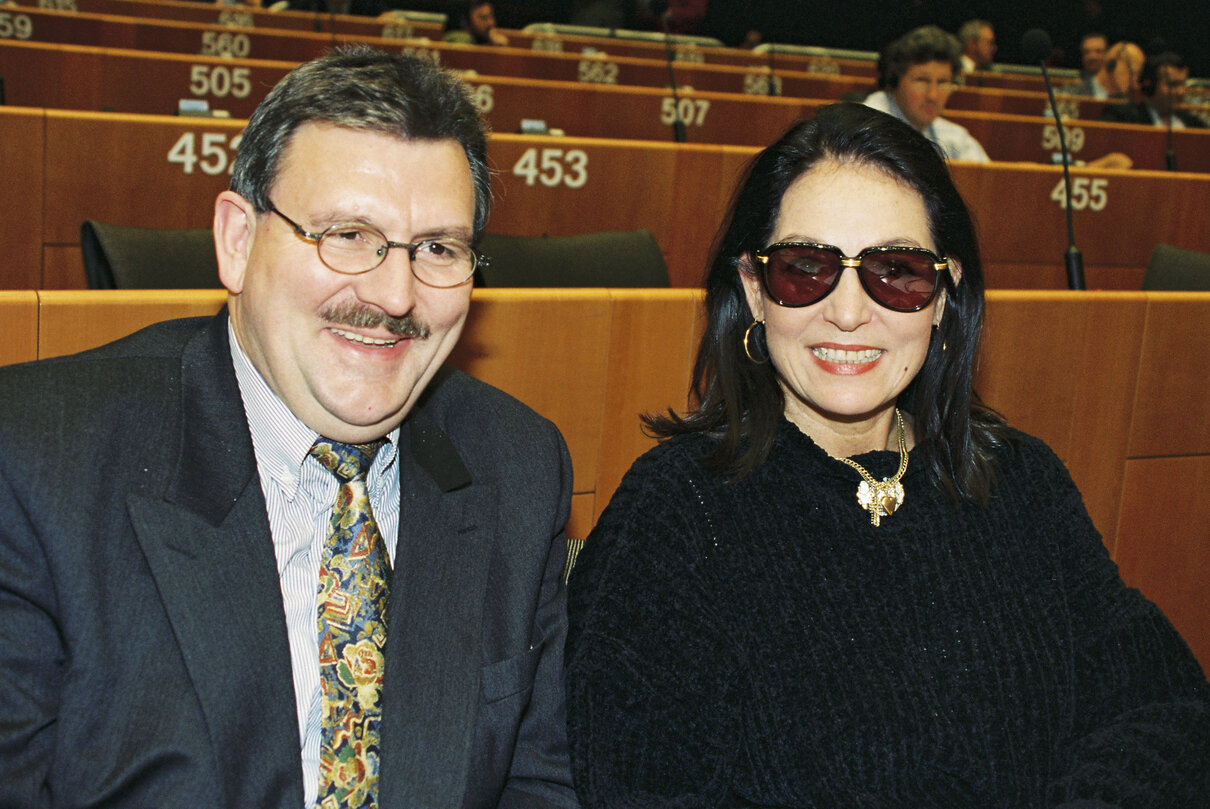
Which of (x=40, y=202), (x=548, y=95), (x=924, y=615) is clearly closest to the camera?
(x=924, y=615)

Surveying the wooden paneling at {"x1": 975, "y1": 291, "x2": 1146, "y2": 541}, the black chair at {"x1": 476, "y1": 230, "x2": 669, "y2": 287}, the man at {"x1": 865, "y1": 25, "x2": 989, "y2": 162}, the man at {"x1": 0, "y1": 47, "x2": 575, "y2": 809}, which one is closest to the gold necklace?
the man at {"x1": 0, "y1": 47, "x2": 575, "y2": 809}

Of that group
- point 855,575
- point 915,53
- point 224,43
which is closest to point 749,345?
point 855,575

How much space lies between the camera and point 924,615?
1634 millimetres

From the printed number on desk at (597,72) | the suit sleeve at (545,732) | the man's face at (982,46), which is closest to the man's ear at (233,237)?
the suit sleeve at (545,732)

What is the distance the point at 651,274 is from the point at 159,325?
2146 millimetres

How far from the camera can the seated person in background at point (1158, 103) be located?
8289 mm

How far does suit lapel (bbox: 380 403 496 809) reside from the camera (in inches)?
53.4

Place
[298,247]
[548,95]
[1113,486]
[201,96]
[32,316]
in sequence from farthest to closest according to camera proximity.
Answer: [548,95], [201,96], [1113,486], [32,316], [298,247]

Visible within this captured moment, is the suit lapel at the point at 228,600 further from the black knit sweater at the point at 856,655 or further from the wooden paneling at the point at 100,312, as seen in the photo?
the wooden paneling at the point at 100,312

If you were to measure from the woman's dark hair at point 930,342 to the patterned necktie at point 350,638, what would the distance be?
0.48 meters

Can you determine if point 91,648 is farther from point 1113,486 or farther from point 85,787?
point 1113,486

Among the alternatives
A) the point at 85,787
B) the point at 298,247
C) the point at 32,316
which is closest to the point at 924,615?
the point at 298,247

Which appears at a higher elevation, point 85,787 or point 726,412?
point 726,412

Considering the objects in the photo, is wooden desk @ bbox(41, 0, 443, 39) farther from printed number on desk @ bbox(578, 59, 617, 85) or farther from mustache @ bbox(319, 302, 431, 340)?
mustache @ bbox(319, 302, 431, 340)
